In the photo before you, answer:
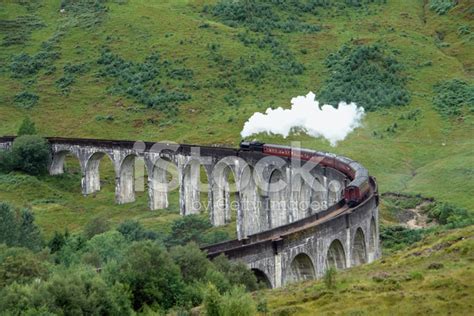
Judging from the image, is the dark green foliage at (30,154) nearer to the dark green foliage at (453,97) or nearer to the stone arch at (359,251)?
the dark green foliage at (453,97)

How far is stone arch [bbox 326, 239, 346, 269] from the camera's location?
158ft

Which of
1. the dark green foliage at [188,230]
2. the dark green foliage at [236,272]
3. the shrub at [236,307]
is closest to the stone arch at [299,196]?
the dark green foliage at [188,230]

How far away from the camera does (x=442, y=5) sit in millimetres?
131250

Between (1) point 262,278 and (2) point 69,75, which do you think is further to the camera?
(2) point 69,75

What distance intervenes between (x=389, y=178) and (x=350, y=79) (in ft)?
93.3

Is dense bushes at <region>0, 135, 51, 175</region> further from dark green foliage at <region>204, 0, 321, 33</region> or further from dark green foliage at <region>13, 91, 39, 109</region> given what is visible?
dark green foliage at <region>204, 0, 321, 33</region>

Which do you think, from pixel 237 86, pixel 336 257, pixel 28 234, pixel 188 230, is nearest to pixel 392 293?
pixel 336 257

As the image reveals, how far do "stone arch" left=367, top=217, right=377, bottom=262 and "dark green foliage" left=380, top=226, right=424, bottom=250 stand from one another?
4.10m

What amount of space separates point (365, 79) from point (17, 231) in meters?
60.0

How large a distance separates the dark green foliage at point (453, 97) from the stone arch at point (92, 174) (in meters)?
41.0

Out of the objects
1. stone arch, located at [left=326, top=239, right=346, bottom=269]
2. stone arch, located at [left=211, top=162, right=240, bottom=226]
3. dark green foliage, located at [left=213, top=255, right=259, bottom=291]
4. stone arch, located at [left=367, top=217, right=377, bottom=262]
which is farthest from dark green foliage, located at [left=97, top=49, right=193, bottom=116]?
dark green foliage, located at [left=213, top=255, right=259, bottom=291]

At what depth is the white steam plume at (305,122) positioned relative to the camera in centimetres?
8969

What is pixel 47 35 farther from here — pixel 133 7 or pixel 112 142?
pixel 112 142

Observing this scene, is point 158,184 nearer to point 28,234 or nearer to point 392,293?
point 28,234
